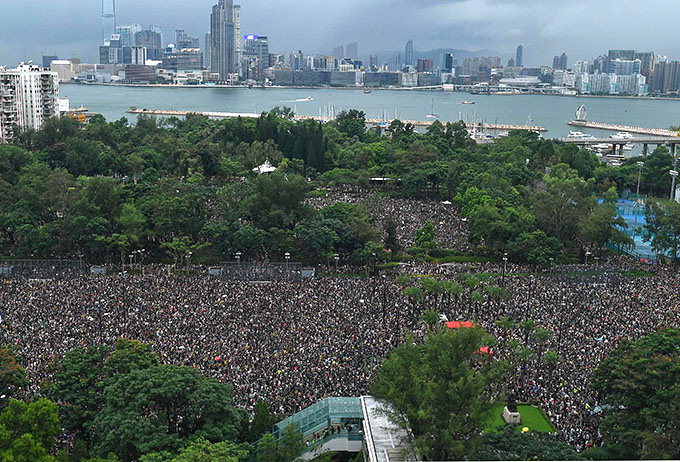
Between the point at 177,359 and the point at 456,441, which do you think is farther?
the point at 177,359

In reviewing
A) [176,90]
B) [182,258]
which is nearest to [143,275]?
[182,258]

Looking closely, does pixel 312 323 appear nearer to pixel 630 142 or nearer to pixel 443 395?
pixel 443 395

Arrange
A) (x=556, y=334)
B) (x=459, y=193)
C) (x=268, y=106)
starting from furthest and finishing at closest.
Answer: (x=268, y=106)
(x=459, y=193)
(x=556, y=334)

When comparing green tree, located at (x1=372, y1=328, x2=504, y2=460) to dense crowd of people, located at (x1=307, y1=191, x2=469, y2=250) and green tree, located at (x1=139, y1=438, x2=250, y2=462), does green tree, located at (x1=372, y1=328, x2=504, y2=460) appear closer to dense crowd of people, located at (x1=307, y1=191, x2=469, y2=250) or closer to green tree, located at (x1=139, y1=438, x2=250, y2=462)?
green tree, located at (x1=139, y1=438, x2=250, y2=462)

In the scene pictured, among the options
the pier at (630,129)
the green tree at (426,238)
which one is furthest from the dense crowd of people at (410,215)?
the pier at (630,129)

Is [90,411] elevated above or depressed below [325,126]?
below

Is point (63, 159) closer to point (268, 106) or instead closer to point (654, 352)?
point (654, 352)

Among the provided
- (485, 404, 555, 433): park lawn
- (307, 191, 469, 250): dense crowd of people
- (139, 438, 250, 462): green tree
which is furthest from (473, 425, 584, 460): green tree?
(307, 191, 469, 250): dense crowd of people
